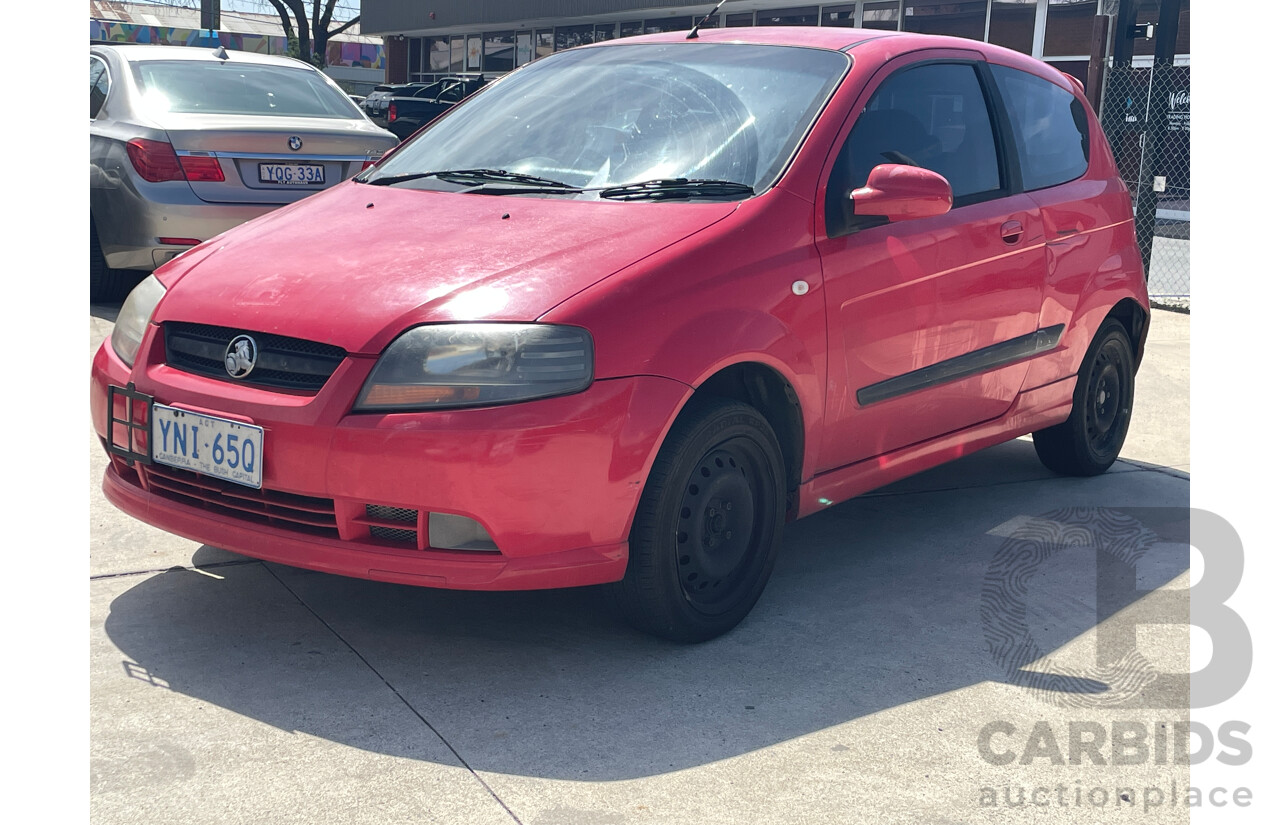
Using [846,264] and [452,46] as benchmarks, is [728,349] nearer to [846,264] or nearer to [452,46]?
[846,264]

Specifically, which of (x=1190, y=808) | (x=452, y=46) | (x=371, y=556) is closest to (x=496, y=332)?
(x=371, y=556)

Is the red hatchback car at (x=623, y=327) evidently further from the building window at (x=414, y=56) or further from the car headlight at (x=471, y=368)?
the building window at (x=414, y=56)

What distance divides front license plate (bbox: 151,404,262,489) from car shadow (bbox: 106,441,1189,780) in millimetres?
477

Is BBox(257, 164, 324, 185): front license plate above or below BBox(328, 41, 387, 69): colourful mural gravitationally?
Result: below

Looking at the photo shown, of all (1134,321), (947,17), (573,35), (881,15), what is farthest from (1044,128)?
(573,35)

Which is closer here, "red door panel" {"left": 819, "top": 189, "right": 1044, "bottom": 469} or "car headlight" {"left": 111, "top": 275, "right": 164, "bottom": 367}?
"car headlight" {"left": 111, "top": 275, "right": 164, "bottom": 367}

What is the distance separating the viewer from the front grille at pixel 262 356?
2992 mm

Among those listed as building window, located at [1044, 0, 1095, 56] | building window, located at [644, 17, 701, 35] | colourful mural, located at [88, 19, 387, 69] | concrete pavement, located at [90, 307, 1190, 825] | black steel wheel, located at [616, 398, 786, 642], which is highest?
colourful mural, located at [88, 19, 387, 69]

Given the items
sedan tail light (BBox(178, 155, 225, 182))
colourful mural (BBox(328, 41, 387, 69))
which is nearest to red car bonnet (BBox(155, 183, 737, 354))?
sedan tail light (BBox(178, 155, 225, 182))

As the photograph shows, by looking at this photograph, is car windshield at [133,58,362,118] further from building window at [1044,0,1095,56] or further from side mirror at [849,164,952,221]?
building window at [1044,0,1095,56]

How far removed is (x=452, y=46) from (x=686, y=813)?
3584cm

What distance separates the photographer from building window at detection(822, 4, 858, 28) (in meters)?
22.4

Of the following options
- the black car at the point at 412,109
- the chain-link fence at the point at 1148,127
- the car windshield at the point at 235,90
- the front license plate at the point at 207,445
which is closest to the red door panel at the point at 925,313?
the front license plate at the point at 207,445

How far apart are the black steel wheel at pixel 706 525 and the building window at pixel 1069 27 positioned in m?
17.6
